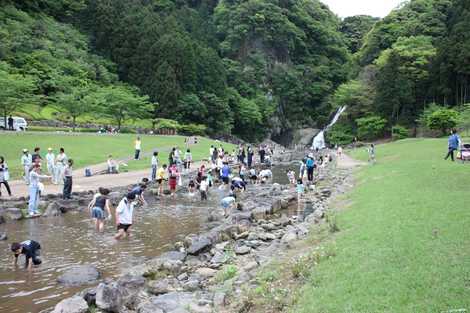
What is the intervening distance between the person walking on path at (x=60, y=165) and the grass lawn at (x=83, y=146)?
94.7 inches

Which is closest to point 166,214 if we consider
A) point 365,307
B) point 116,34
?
point 365,307

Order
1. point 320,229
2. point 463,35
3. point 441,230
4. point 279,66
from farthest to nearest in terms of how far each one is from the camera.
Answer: point 279,66, point 463,35, point 320,229, point 441,230

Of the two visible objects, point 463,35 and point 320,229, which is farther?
point 463,35

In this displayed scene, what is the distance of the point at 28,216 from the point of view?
49.7ft

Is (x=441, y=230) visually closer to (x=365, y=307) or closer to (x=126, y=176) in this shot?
(x=365, y=307)

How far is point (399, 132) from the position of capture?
190ft

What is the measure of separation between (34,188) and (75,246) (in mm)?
4466

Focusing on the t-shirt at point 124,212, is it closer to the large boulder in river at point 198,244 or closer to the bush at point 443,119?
the large boulder in river at point 198,244

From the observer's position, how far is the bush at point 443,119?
4756cm

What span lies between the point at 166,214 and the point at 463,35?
54584mm

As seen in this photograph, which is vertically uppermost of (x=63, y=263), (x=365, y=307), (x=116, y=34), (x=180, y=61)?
(x=116, y=34)

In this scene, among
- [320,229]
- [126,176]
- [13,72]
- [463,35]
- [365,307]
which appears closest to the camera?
[365,307]

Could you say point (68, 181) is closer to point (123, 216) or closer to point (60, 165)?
point (60, 165)

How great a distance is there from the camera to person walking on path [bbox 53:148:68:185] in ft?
67.8
